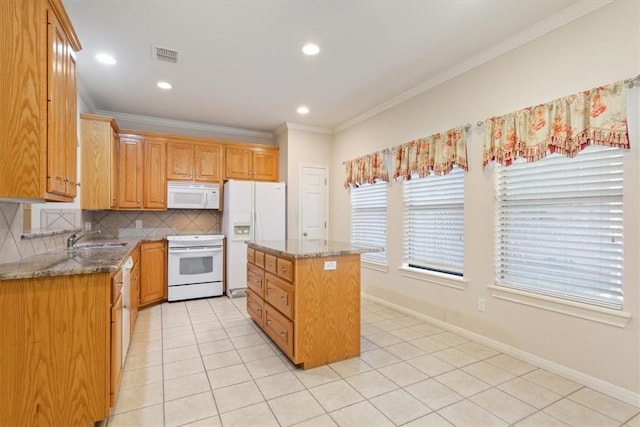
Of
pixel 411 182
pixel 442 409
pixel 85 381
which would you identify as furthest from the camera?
pixel 411 182

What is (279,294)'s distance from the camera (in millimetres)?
2783

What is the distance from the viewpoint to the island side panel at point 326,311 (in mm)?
2518

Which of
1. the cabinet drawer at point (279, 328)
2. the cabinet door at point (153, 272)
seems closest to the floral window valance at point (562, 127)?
the cabinet drawer at point (279, 328)

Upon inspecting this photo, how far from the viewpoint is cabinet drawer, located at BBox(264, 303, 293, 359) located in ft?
8.43

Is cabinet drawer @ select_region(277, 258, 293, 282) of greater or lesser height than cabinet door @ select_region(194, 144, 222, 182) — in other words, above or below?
below

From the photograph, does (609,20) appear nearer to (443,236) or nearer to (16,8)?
(443,236)

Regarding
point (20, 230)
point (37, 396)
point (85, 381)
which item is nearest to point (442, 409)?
point (85, 381)

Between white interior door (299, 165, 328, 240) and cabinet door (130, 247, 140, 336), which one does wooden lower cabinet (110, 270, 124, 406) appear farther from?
white interior door (299, 165, 328, 240)

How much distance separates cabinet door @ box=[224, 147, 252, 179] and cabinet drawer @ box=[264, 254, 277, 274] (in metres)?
2.44

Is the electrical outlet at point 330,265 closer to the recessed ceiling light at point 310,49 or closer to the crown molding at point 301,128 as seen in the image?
the recessed ceiling light at point 310,49

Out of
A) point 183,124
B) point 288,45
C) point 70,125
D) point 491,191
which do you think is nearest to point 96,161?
point 183,124

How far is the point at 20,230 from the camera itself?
226cm

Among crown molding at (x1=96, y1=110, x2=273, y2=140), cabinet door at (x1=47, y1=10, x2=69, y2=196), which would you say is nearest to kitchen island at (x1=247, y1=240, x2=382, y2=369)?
cabinet door at (x1=47, y1=10, x2=69, y2=196)

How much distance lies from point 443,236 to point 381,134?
5.50 ft
